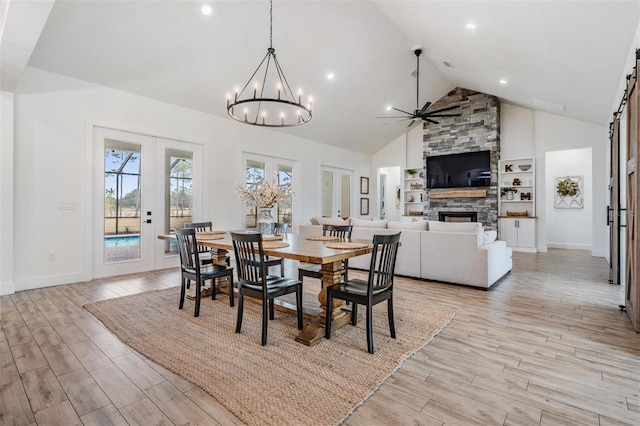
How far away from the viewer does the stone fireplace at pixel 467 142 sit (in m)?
8.12

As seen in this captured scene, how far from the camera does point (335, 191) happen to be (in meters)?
9.24

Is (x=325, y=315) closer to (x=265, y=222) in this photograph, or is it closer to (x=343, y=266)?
(x=343, y=266)

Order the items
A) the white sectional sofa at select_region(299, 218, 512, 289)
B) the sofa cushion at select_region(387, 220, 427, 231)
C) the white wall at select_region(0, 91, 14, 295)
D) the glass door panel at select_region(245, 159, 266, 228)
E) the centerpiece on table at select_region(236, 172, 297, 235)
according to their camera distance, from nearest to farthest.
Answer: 1. the centerpiece on table at select_region(236, 172, 297, 235)
2. the white wall at select_region(0, 91, 14, 295)
3. the white sectional sofa at select_region(299, 218, 512, 289)
4. the sofa cushion at select_region(387, 220, 427, 231)
5. the glass door panel at select_region(245, 159, 266, 228)

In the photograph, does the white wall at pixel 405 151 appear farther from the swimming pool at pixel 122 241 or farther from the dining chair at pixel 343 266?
the swimming pool at pixel 122 241

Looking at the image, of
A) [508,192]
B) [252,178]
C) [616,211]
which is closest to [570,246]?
[508,192]

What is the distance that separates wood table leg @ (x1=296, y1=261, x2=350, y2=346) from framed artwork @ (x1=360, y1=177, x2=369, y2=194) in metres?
7.48

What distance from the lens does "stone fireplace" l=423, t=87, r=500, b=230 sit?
26.6ft

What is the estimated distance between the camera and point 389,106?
7980 mm

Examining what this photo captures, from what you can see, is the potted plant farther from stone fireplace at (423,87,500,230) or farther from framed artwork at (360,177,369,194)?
framed artwork at (360,177,369,194)

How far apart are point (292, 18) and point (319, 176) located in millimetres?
4334

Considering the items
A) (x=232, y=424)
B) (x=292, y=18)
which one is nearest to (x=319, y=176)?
(x=292, y=18)

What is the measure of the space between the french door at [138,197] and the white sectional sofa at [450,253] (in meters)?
3.40

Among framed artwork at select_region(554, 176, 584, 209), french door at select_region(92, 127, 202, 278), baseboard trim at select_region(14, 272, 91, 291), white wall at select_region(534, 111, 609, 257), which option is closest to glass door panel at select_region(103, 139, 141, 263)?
french door at select_region(92, 127, 202, 278)

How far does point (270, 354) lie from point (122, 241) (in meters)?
3.95
